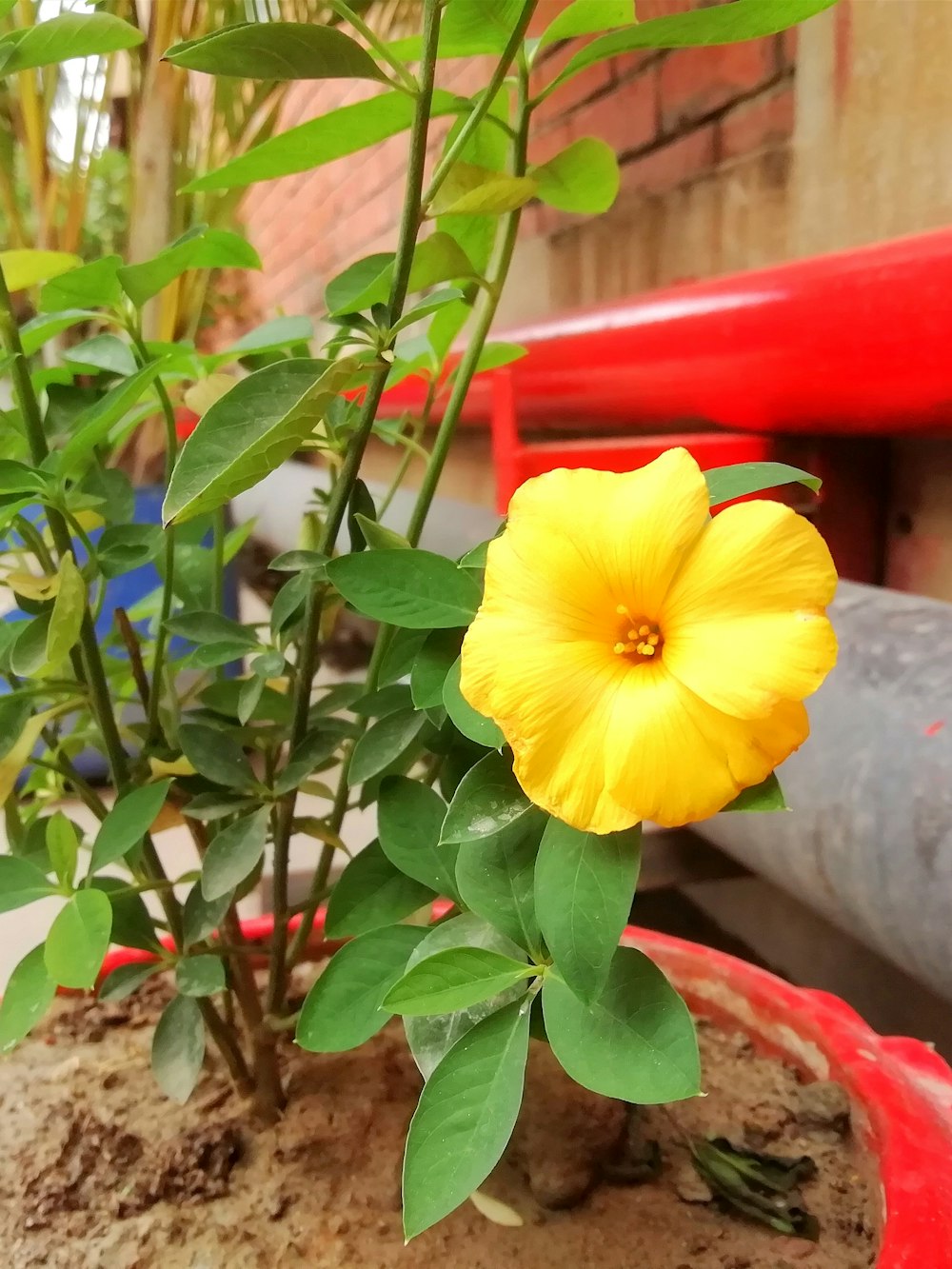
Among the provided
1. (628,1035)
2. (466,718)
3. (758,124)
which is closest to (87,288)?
(466,718)

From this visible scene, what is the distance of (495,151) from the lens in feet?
1.30

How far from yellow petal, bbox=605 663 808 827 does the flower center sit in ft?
0.09

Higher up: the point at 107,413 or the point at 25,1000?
the point at 107,413

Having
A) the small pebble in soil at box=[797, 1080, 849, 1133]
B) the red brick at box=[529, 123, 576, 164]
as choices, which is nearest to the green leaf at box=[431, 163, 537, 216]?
the small pebble in soil at box=[797, 1080, 849, 1133]

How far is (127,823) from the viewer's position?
38cm

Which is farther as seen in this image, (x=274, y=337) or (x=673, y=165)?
(x=673, y=165)

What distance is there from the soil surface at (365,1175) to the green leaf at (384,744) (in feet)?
0.69

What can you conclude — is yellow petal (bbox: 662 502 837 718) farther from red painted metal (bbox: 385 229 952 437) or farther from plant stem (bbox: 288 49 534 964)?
red painted metal (bbox: 385 229 952 437)

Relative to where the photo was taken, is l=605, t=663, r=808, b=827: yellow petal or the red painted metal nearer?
l=605, t=663, r=808, b=827: yellow petal

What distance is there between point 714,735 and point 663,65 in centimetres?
108

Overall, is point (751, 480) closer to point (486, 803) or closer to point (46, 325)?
point (486, 803)

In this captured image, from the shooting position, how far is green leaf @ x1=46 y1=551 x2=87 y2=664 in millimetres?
339

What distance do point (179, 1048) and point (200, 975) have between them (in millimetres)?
41

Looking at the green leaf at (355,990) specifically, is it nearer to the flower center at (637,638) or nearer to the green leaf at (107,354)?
the flower center at (637,638)
